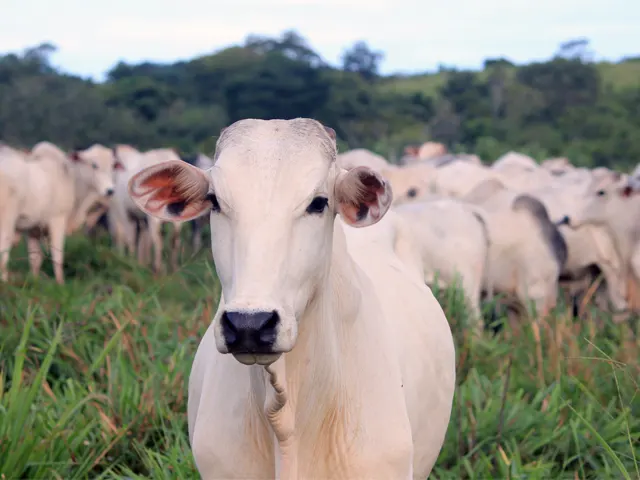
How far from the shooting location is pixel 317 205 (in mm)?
2553

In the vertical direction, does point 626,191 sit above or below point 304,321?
below

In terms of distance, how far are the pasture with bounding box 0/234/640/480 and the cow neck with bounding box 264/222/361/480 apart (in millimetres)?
882

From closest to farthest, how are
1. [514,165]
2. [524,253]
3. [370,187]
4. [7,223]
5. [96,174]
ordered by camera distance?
[370,187], [524,253], [7,223], [514,165], [96,174]

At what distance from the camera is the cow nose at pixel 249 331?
2242 millimetres

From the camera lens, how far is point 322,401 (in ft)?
9.24

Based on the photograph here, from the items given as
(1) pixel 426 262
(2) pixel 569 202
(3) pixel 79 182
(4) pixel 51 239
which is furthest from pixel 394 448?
(3) pixel 79 182

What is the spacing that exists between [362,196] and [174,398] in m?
2.52

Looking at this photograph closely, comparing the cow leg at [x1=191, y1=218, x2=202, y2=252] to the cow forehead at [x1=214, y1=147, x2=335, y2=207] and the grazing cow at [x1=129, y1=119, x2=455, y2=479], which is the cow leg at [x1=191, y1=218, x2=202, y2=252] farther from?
the cow forehead at [x1=214, y1=147, x2=335, y2=207]

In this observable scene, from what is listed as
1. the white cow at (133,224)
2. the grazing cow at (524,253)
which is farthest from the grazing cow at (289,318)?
the white cow at (133,224)

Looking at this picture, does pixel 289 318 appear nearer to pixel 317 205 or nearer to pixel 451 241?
pixel 317 205

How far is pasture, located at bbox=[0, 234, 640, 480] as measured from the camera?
163 inches

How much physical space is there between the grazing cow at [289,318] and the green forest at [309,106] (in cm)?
2630

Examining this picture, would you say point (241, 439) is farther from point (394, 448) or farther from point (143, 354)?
point (143, 354)

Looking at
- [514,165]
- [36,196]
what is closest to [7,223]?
[36,196]
